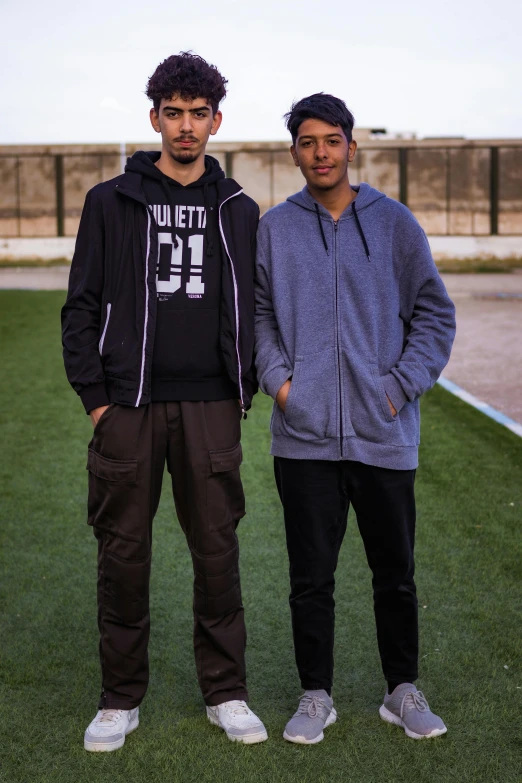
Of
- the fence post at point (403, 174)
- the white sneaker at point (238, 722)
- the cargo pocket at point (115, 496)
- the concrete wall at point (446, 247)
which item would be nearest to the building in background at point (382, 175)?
the fence post at point (403, 174)

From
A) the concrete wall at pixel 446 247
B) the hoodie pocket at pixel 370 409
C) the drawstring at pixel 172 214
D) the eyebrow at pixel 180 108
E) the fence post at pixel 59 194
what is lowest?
the hoodie pocket at pixel 370 409

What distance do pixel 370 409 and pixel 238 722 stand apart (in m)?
1.09

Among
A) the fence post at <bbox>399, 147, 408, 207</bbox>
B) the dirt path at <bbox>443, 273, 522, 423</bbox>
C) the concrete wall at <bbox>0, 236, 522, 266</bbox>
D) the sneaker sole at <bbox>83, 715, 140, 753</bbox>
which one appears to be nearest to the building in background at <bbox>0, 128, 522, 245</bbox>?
the fence post at <bbox>399, 147, 408, 207</bbox>

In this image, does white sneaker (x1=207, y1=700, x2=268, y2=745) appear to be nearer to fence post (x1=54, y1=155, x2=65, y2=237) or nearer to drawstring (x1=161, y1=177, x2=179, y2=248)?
drawstring (x1=161, y1=177, x2=179, y2=248)

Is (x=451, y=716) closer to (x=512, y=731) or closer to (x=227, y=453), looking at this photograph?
(x=512, y=731)

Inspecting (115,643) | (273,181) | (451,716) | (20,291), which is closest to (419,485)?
(451,716)

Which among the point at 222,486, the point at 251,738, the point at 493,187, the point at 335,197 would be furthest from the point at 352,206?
the point at 493,187

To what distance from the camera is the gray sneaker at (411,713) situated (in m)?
3.03

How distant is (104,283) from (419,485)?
3.73 m

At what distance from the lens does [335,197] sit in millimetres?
2980

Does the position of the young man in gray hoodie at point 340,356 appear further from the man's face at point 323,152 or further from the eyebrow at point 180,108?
the eyebrow at point 180,108

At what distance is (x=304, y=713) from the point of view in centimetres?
305

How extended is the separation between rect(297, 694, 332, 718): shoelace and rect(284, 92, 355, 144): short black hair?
181 centimetres

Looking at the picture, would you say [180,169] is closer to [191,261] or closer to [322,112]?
[191,261]
